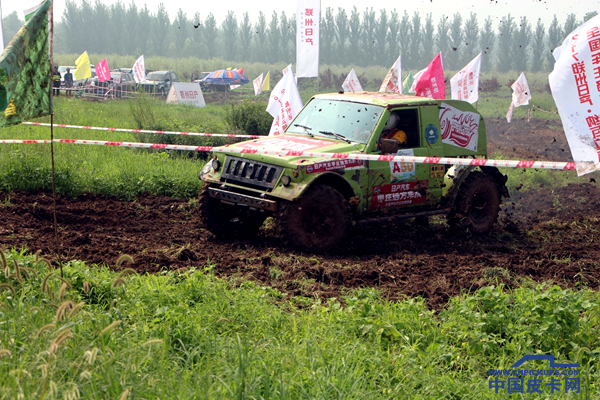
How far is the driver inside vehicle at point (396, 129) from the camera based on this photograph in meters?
7.48

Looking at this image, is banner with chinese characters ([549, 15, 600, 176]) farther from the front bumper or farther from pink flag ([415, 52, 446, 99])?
pink flag ([415, 52, 446, 99])

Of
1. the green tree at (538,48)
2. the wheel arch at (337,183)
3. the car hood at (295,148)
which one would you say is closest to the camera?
the car hood at (295,148)

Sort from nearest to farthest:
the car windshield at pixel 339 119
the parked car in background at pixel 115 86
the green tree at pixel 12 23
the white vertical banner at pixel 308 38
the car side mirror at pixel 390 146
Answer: the car side mirror at pixel 390 146, the car windshield at pixel 339 119, the white vertical banner at pixel 308 38, the parked car in background at pixel 115 86, the green tree at pixel 12 23

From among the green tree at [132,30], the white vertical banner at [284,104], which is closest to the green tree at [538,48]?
the green tree at [132,30]

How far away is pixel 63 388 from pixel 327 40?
88195 mm

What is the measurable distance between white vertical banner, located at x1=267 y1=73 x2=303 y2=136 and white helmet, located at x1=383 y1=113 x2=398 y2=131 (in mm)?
4384

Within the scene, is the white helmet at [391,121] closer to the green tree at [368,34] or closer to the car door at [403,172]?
the car door at [403,172]

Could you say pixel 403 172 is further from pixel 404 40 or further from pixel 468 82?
pixel 404 40

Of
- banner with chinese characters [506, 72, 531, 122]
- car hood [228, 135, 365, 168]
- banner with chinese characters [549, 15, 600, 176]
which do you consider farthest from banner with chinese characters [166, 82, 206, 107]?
banner with chinese characters [549, 15, 600, 176]

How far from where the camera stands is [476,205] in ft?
28.0

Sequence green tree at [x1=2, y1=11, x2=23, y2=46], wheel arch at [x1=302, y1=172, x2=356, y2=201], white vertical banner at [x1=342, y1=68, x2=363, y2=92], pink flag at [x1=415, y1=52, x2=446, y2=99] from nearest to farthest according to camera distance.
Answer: wheel arch at [x1=302, y1=172, x2=356, y2=201], pink flag at [x1=415, y1=52, x2=446, y2=99], white vertical banner at [x1=342, y1=68, x2=363, y2=92], green tree at [x1=2, y1=11, x2=23, y2=46]

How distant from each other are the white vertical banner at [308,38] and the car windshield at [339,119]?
20.3 feet

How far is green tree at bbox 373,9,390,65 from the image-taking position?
84062 mm

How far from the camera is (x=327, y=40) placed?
87062 mm
